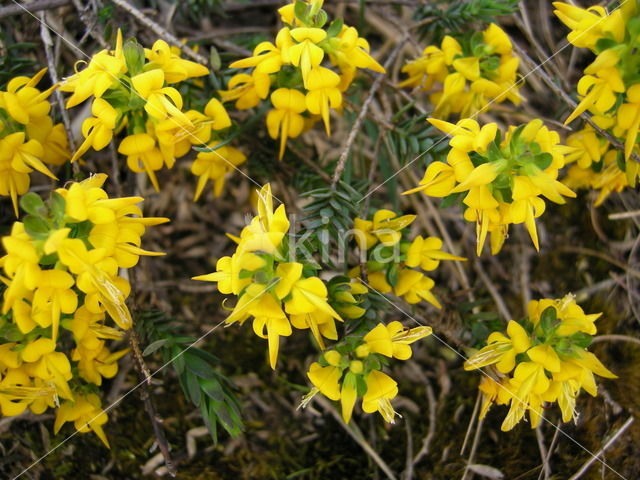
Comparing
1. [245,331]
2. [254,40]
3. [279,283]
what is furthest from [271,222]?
[254,40]

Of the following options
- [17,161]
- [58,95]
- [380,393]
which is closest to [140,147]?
[17,161]

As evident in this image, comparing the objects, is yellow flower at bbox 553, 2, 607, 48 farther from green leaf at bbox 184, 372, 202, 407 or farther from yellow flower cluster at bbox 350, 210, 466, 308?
green leaf at bbox 184, 372, 202, 407

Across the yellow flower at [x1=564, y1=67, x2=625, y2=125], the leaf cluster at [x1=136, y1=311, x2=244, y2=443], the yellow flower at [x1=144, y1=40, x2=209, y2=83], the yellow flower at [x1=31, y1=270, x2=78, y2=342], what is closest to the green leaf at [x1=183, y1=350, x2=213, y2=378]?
the leaf cluster at [x1=136, y1=311, x2=244, y2=443]

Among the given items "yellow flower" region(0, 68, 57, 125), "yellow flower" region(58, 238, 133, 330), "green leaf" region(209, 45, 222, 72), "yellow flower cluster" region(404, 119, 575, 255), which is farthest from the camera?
"green leaf" region(209, 45, 222, 72)

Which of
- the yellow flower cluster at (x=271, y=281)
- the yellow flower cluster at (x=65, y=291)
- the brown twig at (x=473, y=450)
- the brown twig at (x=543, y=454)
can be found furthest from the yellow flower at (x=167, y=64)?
the brown twig at (x=543, y=454)

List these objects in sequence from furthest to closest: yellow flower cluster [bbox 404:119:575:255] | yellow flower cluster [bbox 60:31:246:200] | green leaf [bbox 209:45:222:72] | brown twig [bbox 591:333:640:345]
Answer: brown twig [bbox 591:333:640:345], green leaf [bbox 209:45:222:72], yellow flower cluster [bbox 60:31:246:200], yellow flower cluster [bbox 404:119:575:255]

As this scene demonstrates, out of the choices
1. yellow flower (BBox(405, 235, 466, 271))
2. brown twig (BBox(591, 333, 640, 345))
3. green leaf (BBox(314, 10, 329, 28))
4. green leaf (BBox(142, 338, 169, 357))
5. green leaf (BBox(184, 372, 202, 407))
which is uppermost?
green leaf (BBox(314, 10, 329, 28))

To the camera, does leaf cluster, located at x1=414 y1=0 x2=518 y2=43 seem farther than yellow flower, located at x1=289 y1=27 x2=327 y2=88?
Yes
